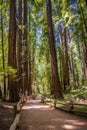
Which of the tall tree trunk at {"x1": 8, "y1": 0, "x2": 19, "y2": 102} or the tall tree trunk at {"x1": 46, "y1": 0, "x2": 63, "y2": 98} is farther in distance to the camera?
the tall tree trunk at {"x1": 46, "y1": 0, "x2": 63, "y2": 98}

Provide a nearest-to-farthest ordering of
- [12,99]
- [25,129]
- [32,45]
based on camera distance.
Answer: [25,129] → [12,99] → [32,45]

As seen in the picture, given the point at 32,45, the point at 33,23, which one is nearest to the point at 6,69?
the point at 33,23

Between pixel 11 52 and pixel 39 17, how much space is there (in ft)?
57.9

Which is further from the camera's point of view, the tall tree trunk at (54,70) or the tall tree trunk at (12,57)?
the tall tree trunk at (54,70)

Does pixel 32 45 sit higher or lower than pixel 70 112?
higher

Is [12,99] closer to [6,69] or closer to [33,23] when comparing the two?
[6,69]

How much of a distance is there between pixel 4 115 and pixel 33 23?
27.1 m

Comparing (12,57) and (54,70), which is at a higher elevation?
(12,57)

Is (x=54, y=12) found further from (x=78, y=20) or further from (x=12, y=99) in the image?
(x=12, y=99)

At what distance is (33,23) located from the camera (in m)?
36.5

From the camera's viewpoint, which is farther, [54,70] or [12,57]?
[54,70]

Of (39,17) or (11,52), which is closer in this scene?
(11,52)

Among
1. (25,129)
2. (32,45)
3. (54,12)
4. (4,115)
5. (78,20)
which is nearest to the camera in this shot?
(25,129)

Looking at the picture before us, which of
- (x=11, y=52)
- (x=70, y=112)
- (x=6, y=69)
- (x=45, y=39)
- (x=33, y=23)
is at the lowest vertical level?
(x=70, y=112)
